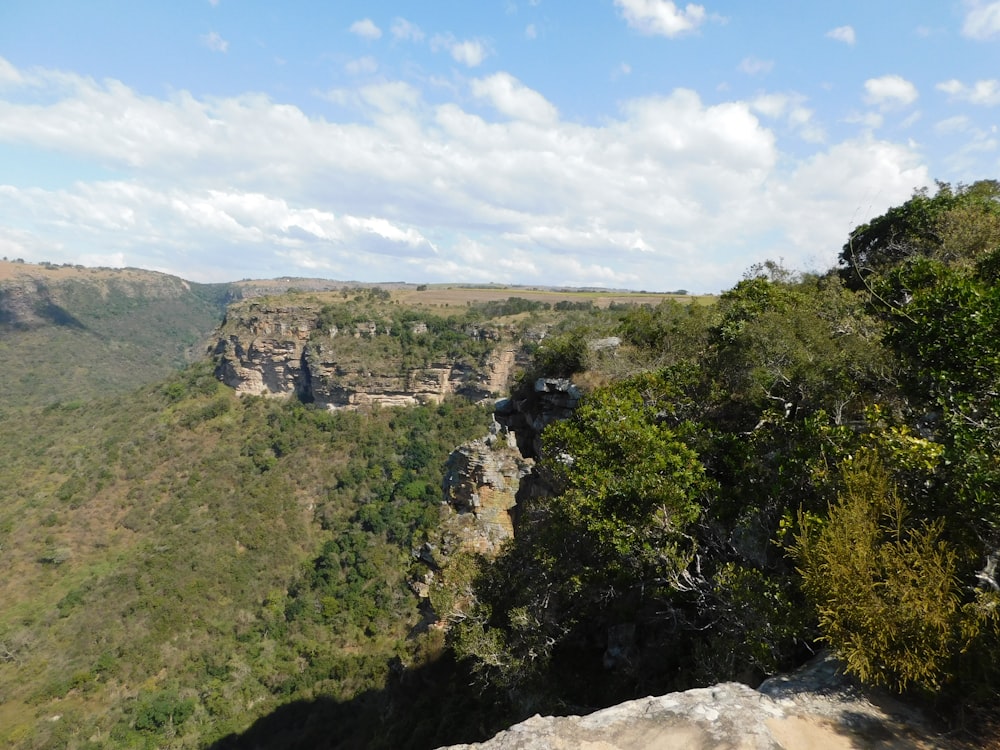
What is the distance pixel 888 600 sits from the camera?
6.19 m

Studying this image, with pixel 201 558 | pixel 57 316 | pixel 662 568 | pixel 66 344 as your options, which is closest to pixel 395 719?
pixel 662 568

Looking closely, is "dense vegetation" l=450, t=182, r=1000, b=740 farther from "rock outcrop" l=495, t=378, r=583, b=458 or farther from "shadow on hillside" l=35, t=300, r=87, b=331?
"shadow on hillside" l=35, t=300, r=87, b=331

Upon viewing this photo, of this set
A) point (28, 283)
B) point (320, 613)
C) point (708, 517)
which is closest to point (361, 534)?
point (320, 613)

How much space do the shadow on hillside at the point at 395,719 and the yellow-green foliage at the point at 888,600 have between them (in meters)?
12.0

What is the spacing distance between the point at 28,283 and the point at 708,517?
23510 cm

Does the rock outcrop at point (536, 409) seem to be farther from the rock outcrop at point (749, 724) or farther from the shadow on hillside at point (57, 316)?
the shadow on hillside at point (57, 316)

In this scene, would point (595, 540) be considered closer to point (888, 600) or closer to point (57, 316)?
point (888, 600)

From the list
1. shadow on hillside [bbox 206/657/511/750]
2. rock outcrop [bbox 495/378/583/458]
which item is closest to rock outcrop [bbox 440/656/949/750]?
shadow on hillside [bbox 206/657/511/750]

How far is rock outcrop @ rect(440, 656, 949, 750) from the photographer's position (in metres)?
6.34

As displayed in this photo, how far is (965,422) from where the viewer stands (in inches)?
279

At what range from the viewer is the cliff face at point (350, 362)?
283 ft

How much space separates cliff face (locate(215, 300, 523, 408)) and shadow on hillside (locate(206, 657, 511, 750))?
5268cm

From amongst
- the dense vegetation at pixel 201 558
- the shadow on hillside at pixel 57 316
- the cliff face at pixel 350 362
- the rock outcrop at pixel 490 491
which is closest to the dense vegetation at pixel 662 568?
the dense vegetation at pixel 201 558

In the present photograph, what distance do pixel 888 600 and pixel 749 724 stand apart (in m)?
2.41
